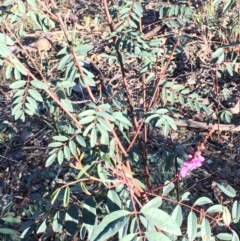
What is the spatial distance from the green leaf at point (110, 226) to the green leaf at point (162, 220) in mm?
46

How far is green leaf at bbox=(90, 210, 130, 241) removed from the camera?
103 centimetres

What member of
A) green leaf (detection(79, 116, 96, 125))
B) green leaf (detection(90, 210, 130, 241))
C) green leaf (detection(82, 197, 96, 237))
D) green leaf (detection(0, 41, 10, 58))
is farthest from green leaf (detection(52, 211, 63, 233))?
green leaf (detection(0, 41, 10, 58))

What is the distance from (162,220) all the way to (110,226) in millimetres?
105

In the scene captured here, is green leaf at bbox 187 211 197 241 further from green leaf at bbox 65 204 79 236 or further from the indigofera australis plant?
green leaf at bbox 65 204 79 236

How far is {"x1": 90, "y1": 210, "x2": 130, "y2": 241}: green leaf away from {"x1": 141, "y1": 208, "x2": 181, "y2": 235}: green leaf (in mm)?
46

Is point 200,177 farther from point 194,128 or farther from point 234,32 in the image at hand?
point 234,32

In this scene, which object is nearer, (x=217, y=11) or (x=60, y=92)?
(x=60, y=92)

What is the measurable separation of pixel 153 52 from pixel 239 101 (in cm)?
163

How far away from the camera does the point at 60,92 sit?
1.48 m

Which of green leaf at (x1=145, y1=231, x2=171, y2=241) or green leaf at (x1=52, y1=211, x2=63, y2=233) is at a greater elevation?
green leaf at (x1=145, y1=231, x2=171, y2=241)

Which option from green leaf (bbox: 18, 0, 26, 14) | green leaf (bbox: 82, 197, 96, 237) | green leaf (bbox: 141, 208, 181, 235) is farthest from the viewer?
green leaf (bbox: 18, 0, 26, 14)

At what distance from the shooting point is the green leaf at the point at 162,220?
3.36 ft

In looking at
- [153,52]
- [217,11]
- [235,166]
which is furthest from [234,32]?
[153,52]

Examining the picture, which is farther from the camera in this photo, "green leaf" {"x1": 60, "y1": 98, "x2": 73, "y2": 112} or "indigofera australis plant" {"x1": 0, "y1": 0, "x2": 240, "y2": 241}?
"green leaf" {"x1": 60, "y1": 98, "x2": 73, "y2": 112}
